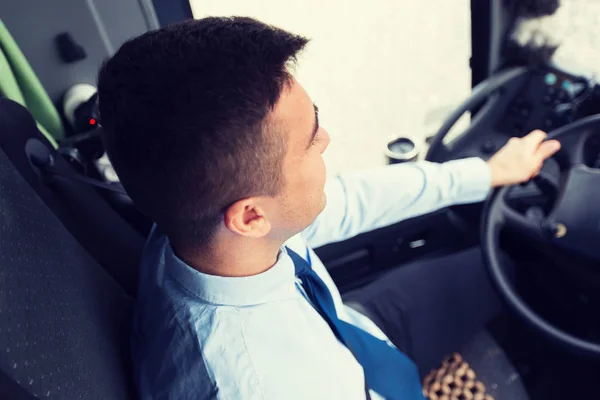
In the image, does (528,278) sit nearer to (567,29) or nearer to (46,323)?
(567,29)

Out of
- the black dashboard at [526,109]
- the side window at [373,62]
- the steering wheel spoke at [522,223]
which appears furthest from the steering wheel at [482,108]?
the steering wheel spoke at [522,223]

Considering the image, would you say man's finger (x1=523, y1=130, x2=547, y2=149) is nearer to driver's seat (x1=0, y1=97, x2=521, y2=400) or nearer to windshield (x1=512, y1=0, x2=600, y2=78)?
windshield (x1=512, y1=0, x2=600, y2=78)

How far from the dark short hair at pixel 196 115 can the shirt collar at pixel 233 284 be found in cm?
6

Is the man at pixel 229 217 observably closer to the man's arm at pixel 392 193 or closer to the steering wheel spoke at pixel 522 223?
the man's arm at pixel 392 193

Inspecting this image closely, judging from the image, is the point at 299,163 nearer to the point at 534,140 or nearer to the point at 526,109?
the point at 534,140

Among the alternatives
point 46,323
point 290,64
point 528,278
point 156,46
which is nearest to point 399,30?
point 528,278

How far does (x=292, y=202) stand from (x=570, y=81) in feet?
2.13

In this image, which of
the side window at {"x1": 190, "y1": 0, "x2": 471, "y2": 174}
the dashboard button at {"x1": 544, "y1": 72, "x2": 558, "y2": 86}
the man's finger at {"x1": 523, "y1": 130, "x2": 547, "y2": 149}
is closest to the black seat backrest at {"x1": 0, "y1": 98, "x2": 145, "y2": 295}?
the side window at {"x1": 190, "y1": 0, "x2": 471, "y2": 174}

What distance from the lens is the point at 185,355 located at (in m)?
0.62

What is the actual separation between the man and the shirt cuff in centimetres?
32

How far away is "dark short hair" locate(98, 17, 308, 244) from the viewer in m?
0.54

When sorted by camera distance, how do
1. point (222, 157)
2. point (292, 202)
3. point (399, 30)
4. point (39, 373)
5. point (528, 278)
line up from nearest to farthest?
point (39, 373)
point (222, 157)
point (292, 202)
point (528, 278)
point (399, 30)

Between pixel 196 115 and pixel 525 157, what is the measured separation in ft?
1.95

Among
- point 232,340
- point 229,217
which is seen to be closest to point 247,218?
point 229,217
